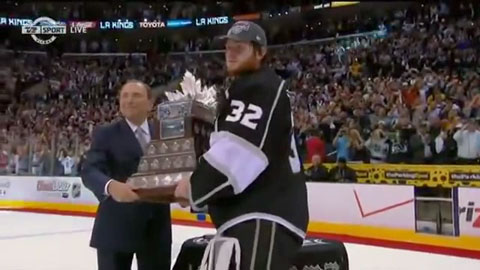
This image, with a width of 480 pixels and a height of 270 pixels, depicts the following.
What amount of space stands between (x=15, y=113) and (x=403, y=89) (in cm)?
1323

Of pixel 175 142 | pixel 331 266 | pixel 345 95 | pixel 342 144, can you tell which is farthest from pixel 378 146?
pixel 175 142

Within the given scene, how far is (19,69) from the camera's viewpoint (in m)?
24.8

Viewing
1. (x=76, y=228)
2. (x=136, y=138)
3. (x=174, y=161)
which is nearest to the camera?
(x=174, y=161)

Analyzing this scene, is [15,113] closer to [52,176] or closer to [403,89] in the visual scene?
[52,176]

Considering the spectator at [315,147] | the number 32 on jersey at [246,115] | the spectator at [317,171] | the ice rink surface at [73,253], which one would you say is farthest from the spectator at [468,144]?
the number 32 on jersey at [246,115]

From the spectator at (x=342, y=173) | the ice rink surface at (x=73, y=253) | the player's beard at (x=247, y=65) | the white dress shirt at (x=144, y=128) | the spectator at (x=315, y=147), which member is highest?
the player's beard at (x=247, y=65)

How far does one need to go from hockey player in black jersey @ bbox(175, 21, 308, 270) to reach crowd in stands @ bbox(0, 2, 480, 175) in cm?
116

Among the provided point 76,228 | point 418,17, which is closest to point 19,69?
point 418,17

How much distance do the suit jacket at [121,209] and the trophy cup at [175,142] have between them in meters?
0.55

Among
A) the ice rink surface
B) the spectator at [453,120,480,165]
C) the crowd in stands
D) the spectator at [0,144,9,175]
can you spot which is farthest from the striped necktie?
the spectator at [0,144,9,175]

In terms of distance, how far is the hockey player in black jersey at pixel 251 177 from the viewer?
2.12 metres

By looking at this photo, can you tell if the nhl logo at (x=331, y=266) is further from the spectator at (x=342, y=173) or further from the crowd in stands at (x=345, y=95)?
the spectator at (x=342, y=173)

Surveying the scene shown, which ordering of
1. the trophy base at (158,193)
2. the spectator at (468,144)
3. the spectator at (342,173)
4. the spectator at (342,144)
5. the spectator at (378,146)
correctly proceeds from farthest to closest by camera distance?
1. the spectator at (342,144)
2. the spectator at (378,146)
3. the spectator at (342,173)
4. the spectator at (468,144)
5. the trophy base at (158,193)

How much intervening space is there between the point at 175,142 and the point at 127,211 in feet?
2.44
